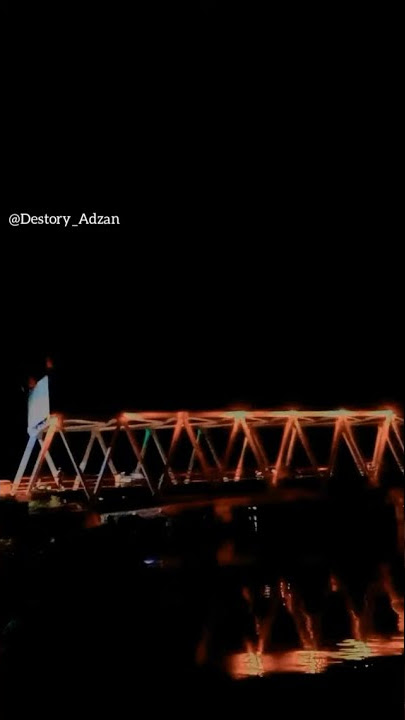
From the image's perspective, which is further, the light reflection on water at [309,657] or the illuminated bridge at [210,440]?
the illuminated bridge at [210,440]

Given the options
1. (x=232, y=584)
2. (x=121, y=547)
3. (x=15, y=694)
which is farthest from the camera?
(x=121, y=547)

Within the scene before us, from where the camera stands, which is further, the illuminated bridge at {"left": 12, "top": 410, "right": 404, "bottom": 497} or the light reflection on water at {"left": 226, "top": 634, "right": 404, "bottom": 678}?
the illuminated bridge at {"left": 12, "top": 410, "right": 404, "bottom": 497}

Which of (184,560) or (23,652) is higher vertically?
(184,560)

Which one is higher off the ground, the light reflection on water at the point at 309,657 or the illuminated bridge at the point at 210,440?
the illuminated bridge at the point at 210,440

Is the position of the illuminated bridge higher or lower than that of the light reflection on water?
higher

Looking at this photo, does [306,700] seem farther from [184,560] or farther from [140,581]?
[184,560]

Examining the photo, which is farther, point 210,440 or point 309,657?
point 210,440

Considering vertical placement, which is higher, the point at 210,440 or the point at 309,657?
the point at 210,440

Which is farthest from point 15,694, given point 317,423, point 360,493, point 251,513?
point 317,423
